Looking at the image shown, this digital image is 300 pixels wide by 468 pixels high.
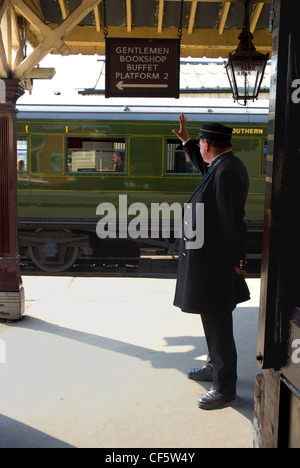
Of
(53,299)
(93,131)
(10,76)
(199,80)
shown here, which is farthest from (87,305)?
(199,80)

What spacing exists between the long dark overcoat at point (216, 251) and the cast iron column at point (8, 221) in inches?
101

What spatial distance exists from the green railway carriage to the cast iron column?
4.59 metres

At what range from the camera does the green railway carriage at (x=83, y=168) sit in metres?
10.3

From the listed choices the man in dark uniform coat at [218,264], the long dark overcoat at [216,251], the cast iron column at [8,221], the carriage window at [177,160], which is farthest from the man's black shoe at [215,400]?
the carriage window at [177,160]

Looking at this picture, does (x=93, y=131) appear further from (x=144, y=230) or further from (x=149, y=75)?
(x=149, y=75)

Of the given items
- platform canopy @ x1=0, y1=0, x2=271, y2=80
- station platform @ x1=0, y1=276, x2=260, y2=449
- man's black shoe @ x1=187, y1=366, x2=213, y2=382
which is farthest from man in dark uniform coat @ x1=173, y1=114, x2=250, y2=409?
platform canopy @ x1=0, y1=0, x2=271, y2=80

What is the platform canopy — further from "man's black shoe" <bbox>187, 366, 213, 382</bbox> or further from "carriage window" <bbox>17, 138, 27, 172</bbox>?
"carriage window" <bbox>17, 138, 27, 172</bbox>

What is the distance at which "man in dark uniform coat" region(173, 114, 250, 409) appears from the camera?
137 inches

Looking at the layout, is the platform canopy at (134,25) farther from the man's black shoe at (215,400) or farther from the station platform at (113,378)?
the man's black shoe at (215,400)

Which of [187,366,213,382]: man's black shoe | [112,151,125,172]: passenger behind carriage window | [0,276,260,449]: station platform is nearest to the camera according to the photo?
[0,276,260,449]: station platform

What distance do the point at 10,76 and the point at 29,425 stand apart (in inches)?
144

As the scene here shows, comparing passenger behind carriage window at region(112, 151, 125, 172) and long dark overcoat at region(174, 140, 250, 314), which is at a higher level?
passenger behind carriage window at region(112, 151, 125, 172)

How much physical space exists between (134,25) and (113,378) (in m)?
4.40

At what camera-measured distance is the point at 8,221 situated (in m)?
5.66
